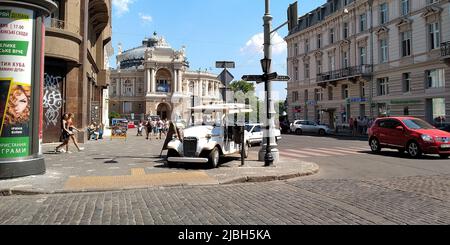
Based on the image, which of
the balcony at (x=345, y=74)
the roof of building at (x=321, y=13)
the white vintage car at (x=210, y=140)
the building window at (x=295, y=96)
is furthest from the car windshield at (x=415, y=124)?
the building window at (x=295, y=96)

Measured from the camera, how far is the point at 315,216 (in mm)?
5668

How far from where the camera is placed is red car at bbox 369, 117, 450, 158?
14079mm

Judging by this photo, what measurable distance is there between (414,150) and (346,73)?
2906cm

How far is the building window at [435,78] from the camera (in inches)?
1192

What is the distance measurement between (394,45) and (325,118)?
14337mm

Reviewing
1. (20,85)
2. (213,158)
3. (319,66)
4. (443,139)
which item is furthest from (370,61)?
(20,85)

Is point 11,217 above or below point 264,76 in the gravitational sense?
below

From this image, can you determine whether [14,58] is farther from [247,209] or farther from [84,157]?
[247,209]

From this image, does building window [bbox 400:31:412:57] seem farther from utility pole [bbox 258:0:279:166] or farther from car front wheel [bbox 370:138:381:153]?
utility pole [bbox 258:0:279:166]

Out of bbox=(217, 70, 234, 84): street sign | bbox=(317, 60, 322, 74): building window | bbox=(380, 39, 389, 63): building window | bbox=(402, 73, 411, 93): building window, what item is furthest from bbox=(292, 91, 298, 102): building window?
bbox=(217, 70, 234, 84): street sign

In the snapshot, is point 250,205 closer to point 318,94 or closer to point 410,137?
point 410,137

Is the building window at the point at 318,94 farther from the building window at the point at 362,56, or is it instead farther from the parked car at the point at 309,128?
the parked car at the point at 309,128

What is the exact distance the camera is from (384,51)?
123 feet
